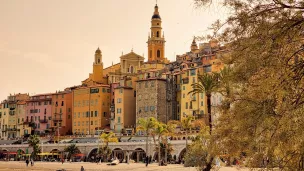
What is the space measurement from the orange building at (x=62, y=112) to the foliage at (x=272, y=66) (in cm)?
10580

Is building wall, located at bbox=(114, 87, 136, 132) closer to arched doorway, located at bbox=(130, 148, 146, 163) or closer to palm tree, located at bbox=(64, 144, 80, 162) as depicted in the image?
palm tree, located at bbox=(64, 144, 80, 162)

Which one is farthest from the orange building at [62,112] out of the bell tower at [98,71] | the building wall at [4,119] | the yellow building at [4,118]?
the building wall at [4,119]

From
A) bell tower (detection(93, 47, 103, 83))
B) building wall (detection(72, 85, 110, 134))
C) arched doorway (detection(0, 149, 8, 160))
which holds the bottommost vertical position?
arched doorway (detection(0, 149, 8, 160))

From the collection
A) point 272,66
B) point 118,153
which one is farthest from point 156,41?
point 272,66

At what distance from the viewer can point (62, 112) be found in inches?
4697

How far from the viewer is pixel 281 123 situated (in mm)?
11727

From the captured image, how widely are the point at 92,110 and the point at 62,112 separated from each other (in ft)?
38.0

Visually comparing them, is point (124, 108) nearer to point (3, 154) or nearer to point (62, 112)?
point (62, 112)

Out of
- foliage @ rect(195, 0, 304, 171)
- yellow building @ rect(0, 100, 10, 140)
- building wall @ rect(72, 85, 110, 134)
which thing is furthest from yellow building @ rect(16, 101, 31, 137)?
foliage @ rect(195, 0, 304, 171)

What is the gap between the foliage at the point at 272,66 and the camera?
11961 millimetres

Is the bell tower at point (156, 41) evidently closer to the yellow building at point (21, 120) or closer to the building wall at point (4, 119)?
the yellow building at point (21, 120)

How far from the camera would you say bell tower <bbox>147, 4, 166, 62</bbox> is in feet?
383

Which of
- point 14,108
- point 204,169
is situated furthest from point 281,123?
point 14,108

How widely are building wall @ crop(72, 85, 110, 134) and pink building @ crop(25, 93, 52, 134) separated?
1092cm
